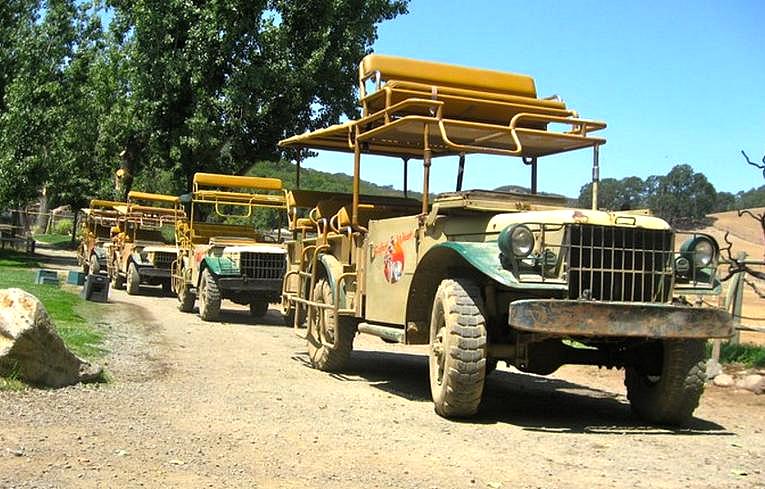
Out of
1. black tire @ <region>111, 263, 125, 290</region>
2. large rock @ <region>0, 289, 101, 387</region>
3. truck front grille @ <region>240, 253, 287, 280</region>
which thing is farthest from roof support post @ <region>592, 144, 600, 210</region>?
black tire @ <region>111, 263, 125, 290</region>

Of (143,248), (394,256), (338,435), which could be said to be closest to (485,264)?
(338,435)

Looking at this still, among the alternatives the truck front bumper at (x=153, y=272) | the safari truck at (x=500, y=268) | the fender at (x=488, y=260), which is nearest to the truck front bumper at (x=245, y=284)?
the safari truck at (x=500, y=268)

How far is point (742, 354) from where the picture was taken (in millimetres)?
11188

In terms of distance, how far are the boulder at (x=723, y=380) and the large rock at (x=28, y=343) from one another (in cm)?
715

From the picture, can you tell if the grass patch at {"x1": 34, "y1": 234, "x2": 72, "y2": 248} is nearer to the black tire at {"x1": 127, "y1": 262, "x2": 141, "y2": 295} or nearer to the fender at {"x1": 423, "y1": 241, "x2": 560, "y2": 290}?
the black tire at {"x1": 127, "y1": 262, "x2": 141, "y2": 295}

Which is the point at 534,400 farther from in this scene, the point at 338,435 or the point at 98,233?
the point at 98,233

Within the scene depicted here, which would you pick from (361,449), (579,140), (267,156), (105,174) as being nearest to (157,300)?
(267,156)

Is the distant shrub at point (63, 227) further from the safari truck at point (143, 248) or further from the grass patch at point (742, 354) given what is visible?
the grass patch at point (742, 354)

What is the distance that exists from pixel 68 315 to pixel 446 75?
288 inches

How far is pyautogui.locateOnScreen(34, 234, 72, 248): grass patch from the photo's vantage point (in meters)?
48.5

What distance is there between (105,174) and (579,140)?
3177cm

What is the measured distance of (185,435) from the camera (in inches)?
237

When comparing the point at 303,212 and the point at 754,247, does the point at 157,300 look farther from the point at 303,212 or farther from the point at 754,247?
the point at 754,247

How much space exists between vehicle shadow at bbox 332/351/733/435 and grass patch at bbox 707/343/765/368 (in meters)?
2.24
